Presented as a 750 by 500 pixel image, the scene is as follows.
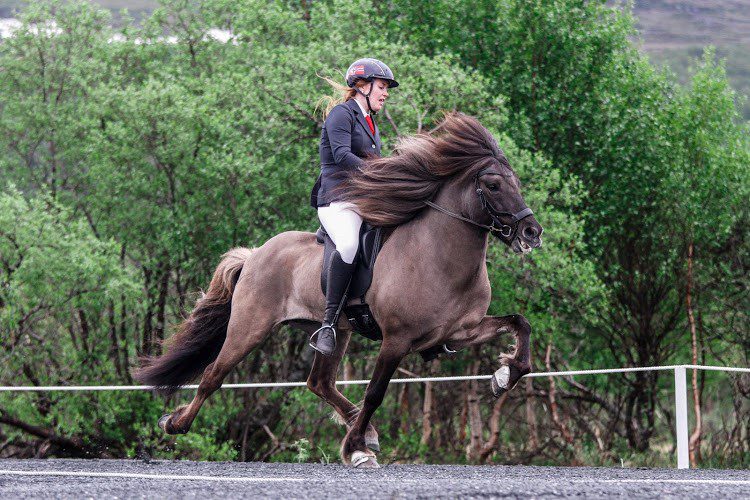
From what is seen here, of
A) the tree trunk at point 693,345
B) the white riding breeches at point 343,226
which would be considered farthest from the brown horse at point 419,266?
the tree trunk at point 693,345

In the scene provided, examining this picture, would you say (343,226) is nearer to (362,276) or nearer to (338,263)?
(338,263)

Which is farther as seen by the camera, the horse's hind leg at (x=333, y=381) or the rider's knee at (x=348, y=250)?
the horse's hind leg at (x=333, y=381)

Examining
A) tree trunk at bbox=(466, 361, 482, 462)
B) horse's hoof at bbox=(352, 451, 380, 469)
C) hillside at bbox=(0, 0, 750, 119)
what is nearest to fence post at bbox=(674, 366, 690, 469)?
horse's hoof at bbox=(352, 451, 380, 469)

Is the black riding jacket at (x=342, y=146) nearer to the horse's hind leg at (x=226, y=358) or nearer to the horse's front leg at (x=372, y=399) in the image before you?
the horse's hind leg at (x=226, y=358)

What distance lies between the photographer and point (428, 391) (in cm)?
2080

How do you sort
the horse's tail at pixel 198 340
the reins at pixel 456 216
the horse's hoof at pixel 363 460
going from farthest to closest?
the horse's tail at pixel 198 340, the horse's hoof at pixel 363 460, the reins at pixel 456 216

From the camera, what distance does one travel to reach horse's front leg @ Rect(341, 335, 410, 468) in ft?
24.1

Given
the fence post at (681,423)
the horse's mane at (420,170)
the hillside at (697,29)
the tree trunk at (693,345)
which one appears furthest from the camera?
the hillside at (697,29)

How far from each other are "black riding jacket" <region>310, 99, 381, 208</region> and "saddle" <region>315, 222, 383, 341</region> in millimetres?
464

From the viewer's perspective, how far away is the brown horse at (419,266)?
7.20 meters

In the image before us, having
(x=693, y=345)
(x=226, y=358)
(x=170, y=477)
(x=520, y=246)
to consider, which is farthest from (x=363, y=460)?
(x=693, y=345)

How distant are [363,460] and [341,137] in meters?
2.41

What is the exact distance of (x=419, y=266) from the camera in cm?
727

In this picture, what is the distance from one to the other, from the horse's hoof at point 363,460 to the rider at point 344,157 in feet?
2.55
